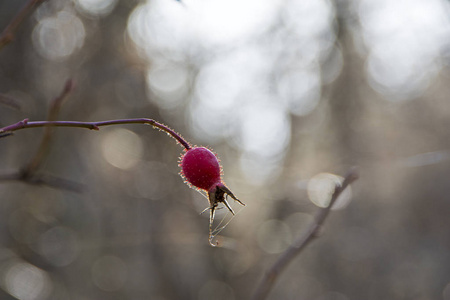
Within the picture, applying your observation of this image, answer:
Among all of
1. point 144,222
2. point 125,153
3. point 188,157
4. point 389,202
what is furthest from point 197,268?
point 188,157

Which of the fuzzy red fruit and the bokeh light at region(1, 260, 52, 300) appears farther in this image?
the bokeh light at region(1, 260, 52, 300)

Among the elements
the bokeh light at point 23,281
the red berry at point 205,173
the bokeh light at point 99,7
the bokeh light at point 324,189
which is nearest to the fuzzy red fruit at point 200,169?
the red berry at point 205,173

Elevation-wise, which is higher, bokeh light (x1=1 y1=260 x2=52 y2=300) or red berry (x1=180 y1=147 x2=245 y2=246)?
red berry (x1=180 y1=147 x2=245 y2=246)

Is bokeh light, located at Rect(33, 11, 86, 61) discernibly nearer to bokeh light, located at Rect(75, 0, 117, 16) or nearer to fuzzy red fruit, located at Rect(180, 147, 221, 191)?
bokeh light, located at Rect(75, 0, 117, 16)

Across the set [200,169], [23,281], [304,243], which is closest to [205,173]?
[200,169]

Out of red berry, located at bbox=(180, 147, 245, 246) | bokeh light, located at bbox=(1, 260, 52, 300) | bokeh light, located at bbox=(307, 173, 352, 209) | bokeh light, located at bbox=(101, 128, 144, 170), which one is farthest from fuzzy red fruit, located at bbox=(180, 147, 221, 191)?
bokeh light, located at bbox=(101, 128, 144, 170)

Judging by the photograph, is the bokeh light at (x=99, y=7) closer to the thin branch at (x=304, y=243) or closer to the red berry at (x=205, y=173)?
the red berry at (x=205, y=173)

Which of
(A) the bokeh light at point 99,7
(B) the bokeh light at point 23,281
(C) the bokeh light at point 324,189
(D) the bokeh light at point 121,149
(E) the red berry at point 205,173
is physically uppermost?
(A) the bokeh light at point 99,7

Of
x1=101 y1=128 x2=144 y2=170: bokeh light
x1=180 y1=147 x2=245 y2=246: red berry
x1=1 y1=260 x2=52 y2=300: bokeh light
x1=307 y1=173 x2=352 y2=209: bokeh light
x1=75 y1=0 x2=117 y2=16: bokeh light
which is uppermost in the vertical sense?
x1=75 y1=0 x2=117 y2=16: bokeh light

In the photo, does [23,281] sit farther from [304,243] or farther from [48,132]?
[304,243]
